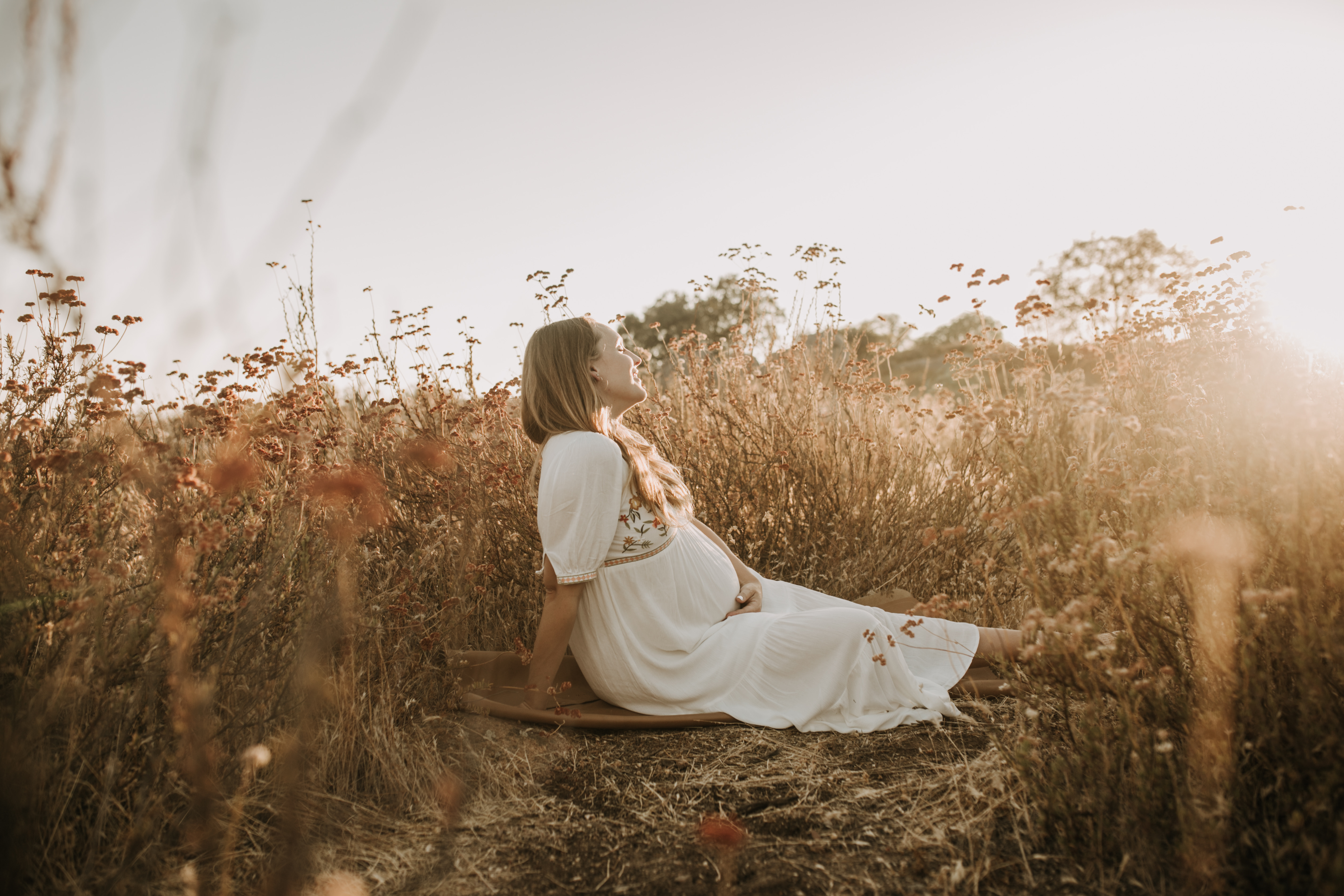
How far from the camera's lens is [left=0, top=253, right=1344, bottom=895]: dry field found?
1.29 metres

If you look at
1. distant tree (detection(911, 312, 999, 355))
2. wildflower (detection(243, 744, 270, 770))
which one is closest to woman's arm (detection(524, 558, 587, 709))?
wildflower (detection(243, 744, 270, 770))

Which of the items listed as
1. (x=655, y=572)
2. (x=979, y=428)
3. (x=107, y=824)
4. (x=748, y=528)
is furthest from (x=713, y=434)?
(x=107, y=824)

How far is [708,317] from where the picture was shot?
15594 mm

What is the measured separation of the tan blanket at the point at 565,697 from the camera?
2262 millimetres

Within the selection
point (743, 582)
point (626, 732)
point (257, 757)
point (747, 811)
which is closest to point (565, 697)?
point (626, 732)

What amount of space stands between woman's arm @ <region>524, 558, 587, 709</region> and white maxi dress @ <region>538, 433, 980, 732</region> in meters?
0.06

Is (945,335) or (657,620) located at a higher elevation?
(945,335)

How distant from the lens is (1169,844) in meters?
1.35

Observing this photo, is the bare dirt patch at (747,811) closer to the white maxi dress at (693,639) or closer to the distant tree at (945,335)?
the white maxi dress at (693,639)

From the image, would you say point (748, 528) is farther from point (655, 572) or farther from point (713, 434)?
point (655, 572)

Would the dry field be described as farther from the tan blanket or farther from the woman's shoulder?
the woman's shoulder

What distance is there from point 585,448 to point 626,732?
0.85 meters

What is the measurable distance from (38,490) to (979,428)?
2435 millimetres

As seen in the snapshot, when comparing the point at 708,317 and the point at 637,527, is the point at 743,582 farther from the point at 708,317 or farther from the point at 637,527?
the point at 708,317
